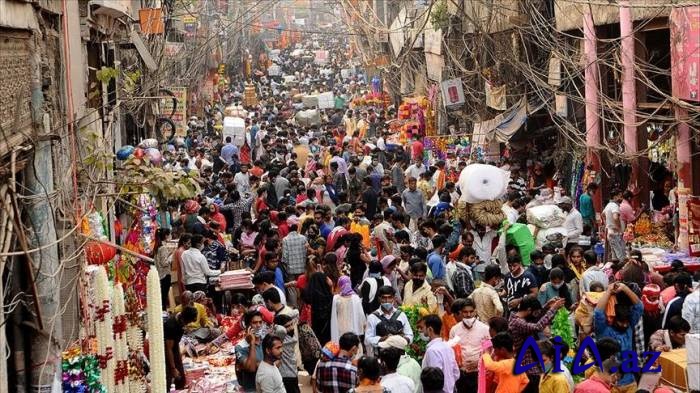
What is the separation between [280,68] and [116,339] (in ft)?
215

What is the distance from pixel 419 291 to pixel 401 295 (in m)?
1.62

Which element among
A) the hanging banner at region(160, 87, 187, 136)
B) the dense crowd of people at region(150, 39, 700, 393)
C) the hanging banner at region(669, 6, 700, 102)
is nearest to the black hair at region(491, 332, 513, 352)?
the dense crowd of people at region(150, 39, 700, 393)

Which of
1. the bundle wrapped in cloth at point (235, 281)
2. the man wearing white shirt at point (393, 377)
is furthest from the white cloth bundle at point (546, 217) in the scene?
the man wearing white shirt at point (393, 377)

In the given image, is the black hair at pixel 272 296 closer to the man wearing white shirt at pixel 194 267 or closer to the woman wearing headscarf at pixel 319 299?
the woman wearing headscarf at pixel 319 299

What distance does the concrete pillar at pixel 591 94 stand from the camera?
18328 mm

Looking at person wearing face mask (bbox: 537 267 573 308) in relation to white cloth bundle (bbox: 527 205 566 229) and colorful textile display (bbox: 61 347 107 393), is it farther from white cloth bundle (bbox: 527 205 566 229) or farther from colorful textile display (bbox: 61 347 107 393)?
colorful textile display (bbox: 61 347 107 393)

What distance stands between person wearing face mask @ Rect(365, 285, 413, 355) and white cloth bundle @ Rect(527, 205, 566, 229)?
5188 millimetres

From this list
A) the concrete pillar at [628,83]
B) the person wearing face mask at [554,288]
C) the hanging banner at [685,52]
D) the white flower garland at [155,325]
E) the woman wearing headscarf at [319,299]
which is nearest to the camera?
the white flower garland at [155,325]

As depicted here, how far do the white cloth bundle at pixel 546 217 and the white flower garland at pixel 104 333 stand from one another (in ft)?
24.2

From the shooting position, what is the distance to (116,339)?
29.8 ft

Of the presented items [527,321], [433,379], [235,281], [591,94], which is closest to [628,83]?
[591,94]

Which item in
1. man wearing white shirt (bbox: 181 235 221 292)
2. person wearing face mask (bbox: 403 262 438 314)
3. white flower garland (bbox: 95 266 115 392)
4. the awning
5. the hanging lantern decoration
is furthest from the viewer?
the awning

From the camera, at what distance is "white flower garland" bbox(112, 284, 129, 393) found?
908cm

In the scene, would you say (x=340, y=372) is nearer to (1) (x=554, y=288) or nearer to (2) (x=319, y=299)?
(1) (x=554, y=288)
